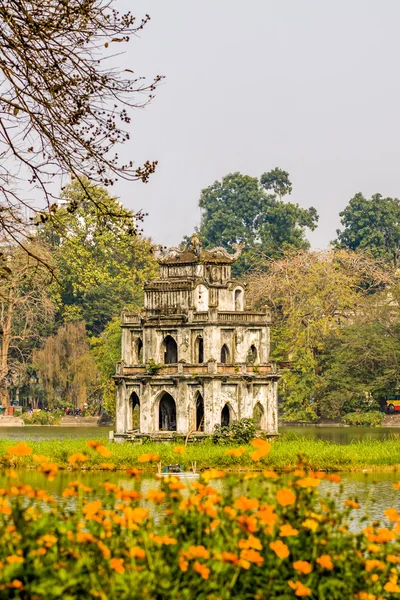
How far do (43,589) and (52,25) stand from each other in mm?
7828

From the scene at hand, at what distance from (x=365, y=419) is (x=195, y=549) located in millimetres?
58563

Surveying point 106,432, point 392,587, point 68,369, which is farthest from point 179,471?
point 68,369

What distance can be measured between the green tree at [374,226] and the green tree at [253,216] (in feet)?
9.76

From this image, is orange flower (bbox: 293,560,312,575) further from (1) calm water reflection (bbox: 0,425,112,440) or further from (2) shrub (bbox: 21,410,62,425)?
(2) shrub (bbox: 21,410,62,425)

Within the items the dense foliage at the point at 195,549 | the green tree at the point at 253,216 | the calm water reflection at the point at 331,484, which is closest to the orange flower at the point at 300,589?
the dense foliage at the point at 195,549

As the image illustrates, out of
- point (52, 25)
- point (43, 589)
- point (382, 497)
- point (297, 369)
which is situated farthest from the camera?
point (297, 369)

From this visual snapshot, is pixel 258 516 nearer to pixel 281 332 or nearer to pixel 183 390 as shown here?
pixel 183 390

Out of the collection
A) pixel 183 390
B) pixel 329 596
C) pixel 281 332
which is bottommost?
pixel 329 596

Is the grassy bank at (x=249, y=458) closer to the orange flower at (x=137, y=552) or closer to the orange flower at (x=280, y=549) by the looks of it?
the orange flower at (x=280, y=549)

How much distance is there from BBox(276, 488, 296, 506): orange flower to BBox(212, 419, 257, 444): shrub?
3256 cm

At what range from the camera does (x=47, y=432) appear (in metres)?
64.2

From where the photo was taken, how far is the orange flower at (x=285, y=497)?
11.7m

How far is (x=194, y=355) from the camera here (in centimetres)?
4828

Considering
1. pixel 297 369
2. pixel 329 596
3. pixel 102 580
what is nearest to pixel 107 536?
pixel 102 580
